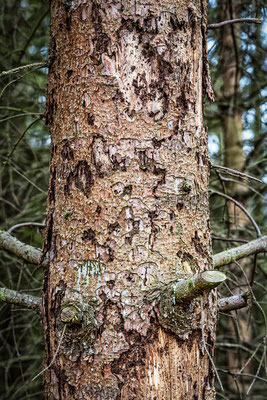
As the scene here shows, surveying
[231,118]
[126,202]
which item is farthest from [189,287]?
[231,118]

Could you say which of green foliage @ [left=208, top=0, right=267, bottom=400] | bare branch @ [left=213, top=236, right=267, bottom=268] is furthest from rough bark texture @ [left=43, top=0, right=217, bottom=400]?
green foliage @ [left=208, top=0, right=267, bottom=400]

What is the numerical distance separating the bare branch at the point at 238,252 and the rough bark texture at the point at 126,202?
0.87ft

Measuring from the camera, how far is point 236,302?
1.31m

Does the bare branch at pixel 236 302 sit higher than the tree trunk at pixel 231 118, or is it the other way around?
the tree trunk at pixel 231 118

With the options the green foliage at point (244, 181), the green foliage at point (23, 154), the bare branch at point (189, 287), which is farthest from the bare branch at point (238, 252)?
the green foliage at point (23, 154)

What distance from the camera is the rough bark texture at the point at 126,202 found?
1.12 meters

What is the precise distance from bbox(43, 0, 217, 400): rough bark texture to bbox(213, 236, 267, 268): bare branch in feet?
0.87

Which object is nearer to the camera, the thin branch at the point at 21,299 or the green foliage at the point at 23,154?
the thin branch at the point at 21,299

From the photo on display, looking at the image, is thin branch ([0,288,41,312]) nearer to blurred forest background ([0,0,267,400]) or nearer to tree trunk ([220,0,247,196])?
blurred forest background ([0,0,267,400])

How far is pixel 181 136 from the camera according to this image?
1258 millimetres

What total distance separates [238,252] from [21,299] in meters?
0.85

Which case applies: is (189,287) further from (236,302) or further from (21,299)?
(21,299)

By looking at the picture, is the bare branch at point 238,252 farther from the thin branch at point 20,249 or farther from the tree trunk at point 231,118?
the tree trunk at point 231,118

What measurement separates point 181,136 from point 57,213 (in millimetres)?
478
